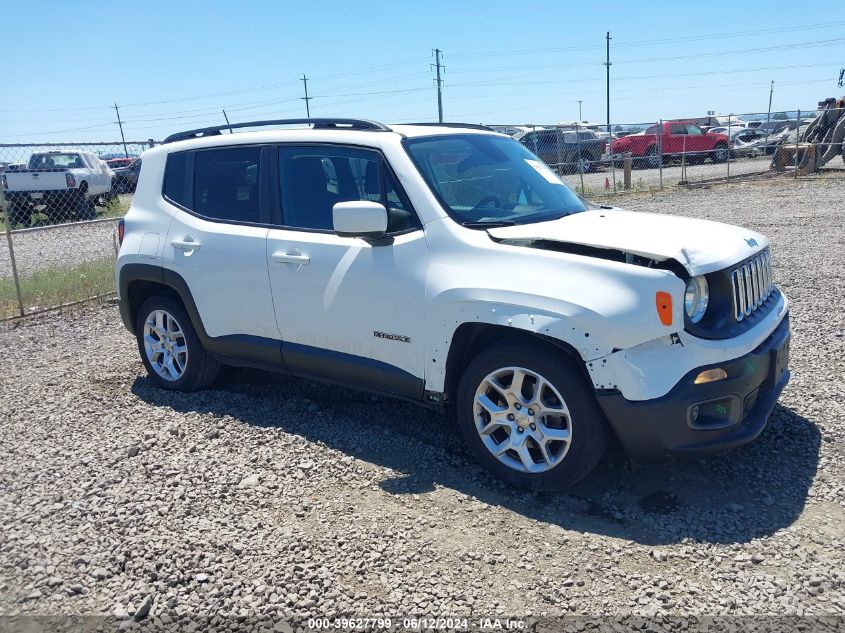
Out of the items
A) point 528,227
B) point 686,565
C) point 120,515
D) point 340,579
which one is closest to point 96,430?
point 120,515

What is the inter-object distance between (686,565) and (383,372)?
76.9 inches

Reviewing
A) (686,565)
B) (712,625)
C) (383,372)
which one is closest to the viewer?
(712,625)

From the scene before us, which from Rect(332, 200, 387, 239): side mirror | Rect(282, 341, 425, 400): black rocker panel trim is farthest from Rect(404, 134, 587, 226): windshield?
Rect(282, 341, 425, 400): black rocker panel trim

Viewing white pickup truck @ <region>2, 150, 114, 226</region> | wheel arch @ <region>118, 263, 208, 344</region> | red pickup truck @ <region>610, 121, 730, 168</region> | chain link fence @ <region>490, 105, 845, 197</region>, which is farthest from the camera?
red pickup truck @ <region>610, 121, 730, 168</region>

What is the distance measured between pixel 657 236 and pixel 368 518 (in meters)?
2.08

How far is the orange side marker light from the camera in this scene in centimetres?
346

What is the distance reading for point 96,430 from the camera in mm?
5156

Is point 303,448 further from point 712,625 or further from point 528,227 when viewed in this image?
point 712,625

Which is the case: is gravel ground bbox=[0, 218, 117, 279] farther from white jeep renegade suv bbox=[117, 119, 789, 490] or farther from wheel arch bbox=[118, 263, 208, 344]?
white jeep renegade suv bbox=[117, 119, 789, 490]

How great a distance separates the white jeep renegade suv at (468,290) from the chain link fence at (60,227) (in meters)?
4.36

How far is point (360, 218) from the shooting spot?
13.4 ft

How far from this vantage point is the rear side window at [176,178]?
216 inches

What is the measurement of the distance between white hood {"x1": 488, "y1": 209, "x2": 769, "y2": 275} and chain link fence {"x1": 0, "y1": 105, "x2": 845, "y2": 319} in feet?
21.5

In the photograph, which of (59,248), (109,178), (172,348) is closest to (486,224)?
(172,348)
